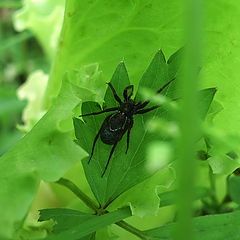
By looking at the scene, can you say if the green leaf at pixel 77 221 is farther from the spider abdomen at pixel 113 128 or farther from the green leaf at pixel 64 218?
the spider abdomen at pixel 113 128

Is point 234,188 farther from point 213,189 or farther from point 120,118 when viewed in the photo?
point 120,118

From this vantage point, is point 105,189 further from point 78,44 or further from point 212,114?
point 78,44

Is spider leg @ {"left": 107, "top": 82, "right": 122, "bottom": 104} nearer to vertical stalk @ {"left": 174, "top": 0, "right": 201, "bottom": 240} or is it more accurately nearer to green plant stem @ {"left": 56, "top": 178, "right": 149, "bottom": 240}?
green plant stem @ {"left": 56, "top": 178, "right": 149, "bottom": 240}

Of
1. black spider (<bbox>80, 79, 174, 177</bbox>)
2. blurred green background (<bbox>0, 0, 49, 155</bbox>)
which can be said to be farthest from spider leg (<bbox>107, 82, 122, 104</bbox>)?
blurred green background (<bbox>0, 0, 49, 155</bbox>)

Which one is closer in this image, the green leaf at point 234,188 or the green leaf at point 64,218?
the green leaf at point 64,218

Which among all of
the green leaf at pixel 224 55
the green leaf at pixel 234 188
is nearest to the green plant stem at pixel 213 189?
the green leaf at pixel 234 188

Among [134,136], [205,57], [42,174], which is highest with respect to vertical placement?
[205,57]

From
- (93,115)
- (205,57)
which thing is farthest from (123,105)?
(205,57)

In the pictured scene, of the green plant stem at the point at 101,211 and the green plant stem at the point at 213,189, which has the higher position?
the green plant stem at the point at 213,189
